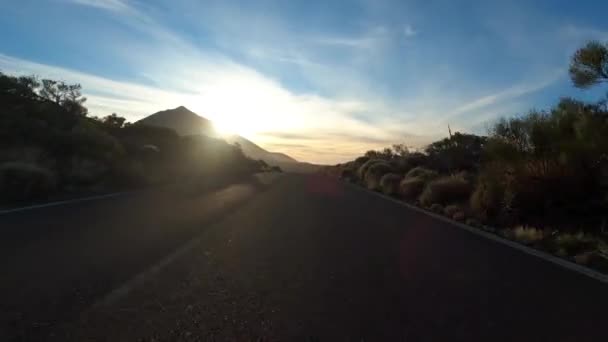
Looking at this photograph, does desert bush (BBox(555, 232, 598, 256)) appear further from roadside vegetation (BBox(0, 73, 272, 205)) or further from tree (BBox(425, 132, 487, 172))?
tree (BBox(425, 132, 487, 172))

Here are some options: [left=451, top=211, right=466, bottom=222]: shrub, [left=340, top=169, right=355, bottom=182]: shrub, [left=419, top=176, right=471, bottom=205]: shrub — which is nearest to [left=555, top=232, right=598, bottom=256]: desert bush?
[left=451, top=211, right=466, bottom=222]: shrub

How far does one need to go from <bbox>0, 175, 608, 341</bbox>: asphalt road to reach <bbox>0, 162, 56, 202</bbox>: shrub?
20.7 feet

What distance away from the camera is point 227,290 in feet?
18.8

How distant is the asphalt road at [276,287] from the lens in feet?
14.6

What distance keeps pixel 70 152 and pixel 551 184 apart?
2660 centimetres

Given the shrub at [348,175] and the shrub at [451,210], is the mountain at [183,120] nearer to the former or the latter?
the shrub at [348,175]

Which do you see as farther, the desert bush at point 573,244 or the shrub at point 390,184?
the shrub at point 390,184

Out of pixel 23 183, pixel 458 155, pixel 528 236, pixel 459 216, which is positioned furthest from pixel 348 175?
pixel 528 236

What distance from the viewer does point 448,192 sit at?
18641 millimetres

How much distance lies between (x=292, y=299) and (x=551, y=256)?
19.4 feet

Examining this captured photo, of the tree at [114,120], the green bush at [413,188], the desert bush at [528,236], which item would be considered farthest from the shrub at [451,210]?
the tree at [114,120]

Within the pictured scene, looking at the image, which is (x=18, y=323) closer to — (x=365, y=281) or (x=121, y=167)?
(x=365, y=281)

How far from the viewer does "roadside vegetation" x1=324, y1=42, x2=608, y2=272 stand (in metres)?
10.9

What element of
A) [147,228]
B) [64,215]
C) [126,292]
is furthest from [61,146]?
[126,292]
